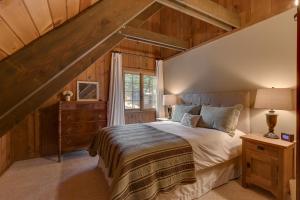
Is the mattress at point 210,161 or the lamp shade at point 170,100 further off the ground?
the lamp shade at point 170,100

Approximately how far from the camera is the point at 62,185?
233cm

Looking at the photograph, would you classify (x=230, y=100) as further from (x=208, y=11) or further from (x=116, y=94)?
(x=116, y=94)

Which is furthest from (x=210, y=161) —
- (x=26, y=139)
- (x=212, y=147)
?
(x=26, y=139)

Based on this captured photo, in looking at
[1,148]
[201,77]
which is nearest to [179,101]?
[201,77]

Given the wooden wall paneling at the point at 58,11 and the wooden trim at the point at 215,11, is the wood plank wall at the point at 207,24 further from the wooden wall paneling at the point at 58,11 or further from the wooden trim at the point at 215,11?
the wooden wall paneling at the point at 58,11

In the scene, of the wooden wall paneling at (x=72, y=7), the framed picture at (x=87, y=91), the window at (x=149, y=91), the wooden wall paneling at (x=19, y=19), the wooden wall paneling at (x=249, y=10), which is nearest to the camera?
the wooden wall paneling at (x=19, y=19)

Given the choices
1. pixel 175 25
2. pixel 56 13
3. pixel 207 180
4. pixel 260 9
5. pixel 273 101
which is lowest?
pixel 207 180

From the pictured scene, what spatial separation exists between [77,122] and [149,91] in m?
2.28

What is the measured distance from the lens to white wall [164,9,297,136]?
2.29 meters

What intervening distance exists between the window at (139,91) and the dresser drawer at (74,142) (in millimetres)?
1464

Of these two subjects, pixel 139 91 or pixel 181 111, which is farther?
pixel 139 91

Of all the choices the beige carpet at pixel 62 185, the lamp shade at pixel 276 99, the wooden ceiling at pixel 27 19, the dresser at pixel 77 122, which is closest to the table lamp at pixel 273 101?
the lamp shade at pixel 276 99

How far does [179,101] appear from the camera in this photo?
4.23 metres

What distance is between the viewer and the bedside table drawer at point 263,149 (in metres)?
1.95
